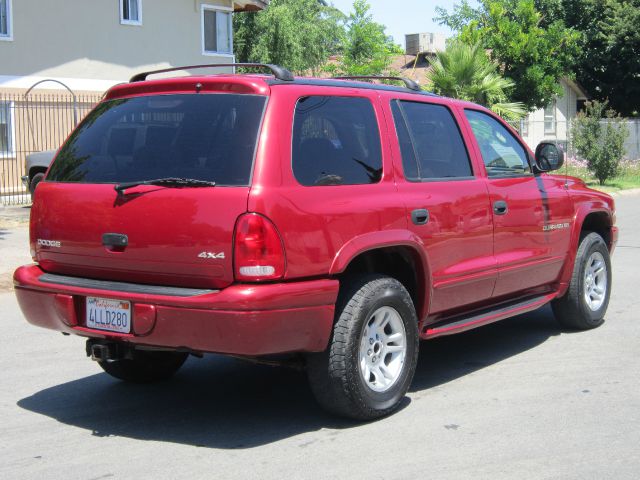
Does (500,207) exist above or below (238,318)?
above

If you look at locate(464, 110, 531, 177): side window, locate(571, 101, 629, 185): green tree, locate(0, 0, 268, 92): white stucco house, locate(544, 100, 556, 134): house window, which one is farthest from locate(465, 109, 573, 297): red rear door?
locate(544, 100, 556, 134): house window

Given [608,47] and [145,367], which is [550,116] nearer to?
[608,47]

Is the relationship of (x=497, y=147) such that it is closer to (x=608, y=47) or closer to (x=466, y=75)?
(x=466, y=75)

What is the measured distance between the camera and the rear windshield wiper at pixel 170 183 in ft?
15.4

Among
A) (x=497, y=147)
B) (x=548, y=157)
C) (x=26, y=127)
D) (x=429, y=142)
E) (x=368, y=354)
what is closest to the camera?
(x=368, y=354)

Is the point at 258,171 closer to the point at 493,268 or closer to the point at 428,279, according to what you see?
the point at 428,279

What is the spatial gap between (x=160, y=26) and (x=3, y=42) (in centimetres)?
511

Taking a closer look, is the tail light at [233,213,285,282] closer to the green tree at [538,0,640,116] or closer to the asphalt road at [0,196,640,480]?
the asphalt road at [0,196,640,480]

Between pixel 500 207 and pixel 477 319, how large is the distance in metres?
0.79

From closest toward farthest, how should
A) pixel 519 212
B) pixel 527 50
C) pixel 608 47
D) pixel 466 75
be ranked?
pixel 519 212 → pixel 466 75 → pixel 527 50 → pixel 608 47

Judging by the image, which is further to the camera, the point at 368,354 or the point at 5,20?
the point at 5,20

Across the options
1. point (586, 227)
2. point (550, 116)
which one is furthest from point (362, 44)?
point (586, 227)

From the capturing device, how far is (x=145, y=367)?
6043 mm

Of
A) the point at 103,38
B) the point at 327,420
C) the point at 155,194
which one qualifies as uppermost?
the point at 103,38
